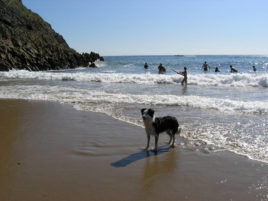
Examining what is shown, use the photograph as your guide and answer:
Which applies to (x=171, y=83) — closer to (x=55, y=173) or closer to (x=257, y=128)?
(x=257, y=128)

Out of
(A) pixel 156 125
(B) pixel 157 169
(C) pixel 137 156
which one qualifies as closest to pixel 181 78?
(A) pixel 156 125

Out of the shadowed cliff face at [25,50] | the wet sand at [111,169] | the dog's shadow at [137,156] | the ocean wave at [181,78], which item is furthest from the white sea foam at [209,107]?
the shadowed cliff face at [25,50]

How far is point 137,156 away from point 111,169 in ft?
2.67

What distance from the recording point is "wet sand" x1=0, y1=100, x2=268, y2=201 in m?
3.64

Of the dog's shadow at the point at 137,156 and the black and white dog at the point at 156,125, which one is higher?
the black and white dog at the point at 156,125

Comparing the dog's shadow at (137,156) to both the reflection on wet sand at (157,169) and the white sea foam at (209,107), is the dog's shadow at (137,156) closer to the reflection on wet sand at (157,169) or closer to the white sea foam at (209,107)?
the reflection on wet sand at (157,169)

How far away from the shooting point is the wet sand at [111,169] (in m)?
3.64

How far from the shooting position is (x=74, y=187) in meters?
3.78

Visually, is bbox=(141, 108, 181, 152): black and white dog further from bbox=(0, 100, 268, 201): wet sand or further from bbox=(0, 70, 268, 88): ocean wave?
bbox=(0, 70, 268, 88): ocean wave

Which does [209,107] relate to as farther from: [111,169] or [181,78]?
[181,78]

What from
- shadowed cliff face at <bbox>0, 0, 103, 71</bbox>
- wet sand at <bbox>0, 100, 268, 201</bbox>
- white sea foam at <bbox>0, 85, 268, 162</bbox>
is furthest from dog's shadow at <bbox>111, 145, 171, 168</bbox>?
shadowed cliff face at <bbox>0, 0, 103, 71</bbox>

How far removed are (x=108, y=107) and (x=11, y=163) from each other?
5464 mm

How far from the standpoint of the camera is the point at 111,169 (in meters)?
4.45

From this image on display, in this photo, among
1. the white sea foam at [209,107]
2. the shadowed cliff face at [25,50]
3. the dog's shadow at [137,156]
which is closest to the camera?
the dog's shadow at [137,156]
